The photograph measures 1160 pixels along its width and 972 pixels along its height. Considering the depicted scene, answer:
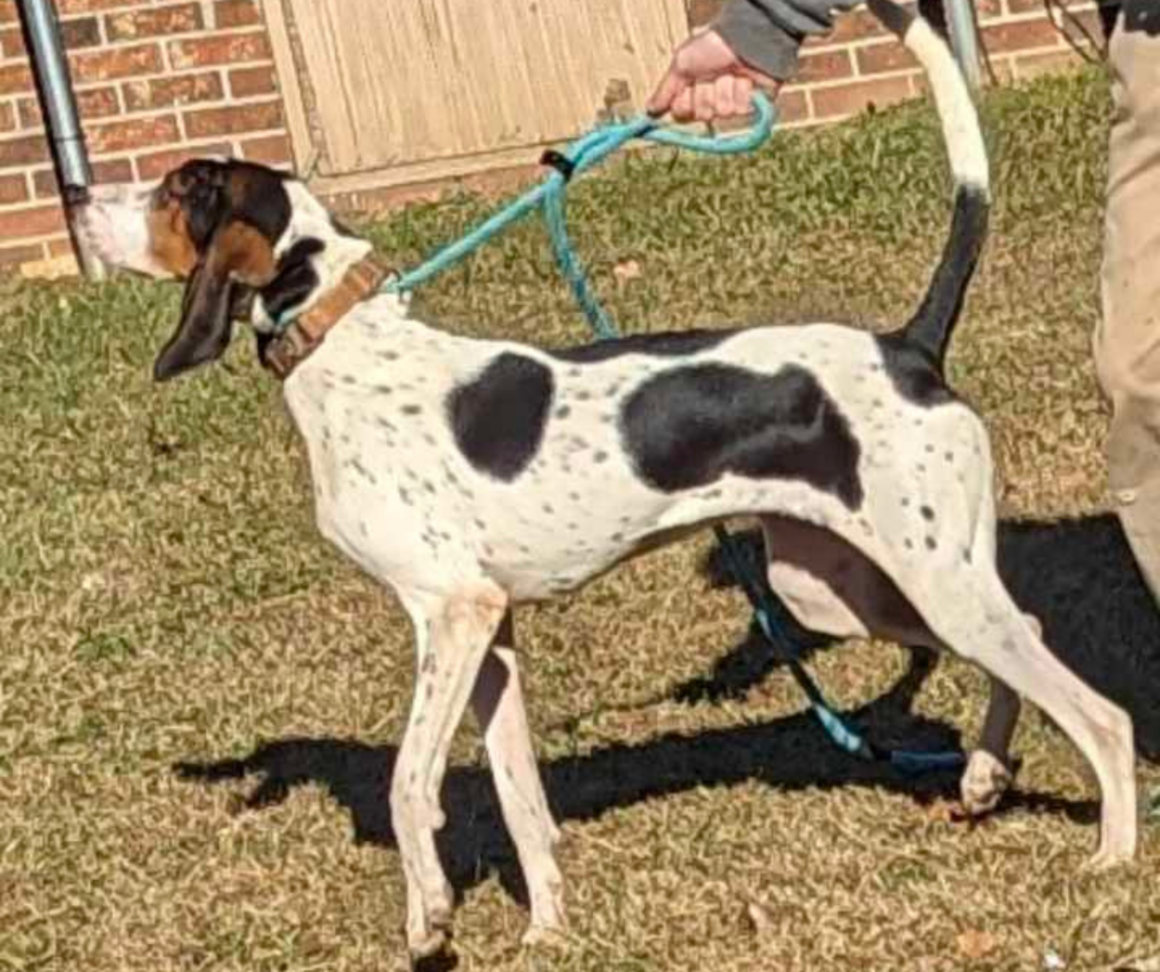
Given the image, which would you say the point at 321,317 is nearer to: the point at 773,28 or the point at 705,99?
the point at 705,99

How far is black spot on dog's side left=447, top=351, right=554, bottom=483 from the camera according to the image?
589 centimetres

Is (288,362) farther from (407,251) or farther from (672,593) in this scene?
(407,251)

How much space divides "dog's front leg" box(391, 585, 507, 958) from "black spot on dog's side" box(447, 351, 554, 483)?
0.24 meters

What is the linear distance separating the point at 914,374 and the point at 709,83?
25.4 inches

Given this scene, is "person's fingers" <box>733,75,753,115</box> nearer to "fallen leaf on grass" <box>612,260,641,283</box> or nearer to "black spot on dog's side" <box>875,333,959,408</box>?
"black spot on dog's side" <box>875,333,959,408</box>

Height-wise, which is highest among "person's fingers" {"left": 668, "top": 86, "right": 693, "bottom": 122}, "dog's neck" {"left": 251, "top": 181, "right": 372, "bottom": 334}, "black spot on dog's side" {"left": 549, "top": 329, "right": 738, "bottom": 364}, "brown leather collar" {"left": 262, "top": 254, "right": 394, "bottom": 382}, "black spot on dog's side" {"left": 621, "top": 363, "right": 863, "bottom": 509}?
"person's fingers" {"left": 668, "top": 86, "right": 693, "bottom": 122}

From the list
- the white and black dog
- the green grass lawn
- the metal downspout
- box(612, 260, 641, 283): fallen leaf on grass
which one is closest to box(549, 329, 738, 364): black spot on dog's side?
the white and black dog

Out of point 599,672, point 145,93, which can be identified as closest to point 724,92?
point 599,672

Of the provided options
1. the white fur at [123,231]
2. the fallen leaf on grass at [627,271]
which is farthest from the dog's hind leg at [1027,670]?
the fallen leaf on grass at [627,271]

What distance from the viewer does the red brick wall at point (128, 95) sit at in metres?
11.5

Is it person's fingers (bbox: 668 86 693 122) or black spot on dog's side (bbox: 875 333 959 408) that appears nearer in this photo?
black spot on dog's side (bbox: 875 333 959 408)

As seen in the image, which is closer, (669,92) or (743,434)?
(743,434)

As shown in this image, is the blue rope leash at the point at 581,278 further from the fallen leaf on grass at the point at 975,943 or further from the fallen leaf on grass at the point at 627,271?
the fallen leaf on grass at the point at 627,271

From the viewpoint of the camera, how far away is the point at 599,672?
747 cm
